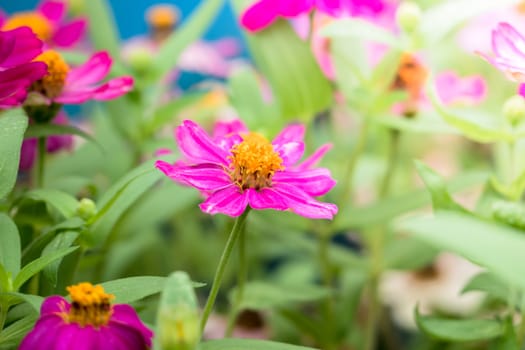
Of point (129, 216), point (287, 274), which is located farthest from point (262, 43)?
point (287, 274)

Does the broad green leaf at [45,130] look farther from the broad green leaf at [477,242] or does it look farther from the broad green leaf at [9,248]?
the broad green leaf at [477,242]

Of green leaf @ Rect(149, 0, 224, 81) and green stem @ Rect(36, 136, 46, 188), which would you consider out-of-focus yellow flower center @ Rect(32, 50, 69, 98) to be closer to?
green stem @ Rect(36, 136, 46, 188)

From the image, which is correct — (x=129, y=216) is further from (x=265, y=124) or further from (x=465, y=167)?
(x=465, y=167)

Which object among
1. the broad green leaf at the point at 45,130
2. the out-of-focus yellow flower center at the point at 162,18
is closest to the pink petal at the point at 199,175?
the broad green leaf at the point at 45,130

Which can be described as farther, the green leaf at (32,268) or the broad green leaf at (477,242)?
the green leaf at (32,268)

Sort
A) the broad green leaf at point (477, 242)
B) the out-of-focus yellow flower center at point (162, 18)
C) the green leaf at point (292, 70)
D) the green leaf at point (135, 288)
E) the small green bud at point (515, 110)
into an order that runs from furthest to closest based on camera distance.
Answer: the out-of-focus yellow flower center at point (162, 18), the green leaf at point (292, 70), the small green bud at point (515, 110), the green leaf at point (135, 288), the broad green leaf at point (477, 242)

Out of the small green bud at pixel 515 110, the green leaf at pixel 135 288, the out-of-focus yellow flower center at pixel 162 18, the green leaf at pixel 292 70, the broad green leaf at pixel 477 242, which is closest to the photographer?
the broad green leaf at pixel 477 242

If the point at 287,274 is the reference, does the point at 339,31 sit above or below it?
above
